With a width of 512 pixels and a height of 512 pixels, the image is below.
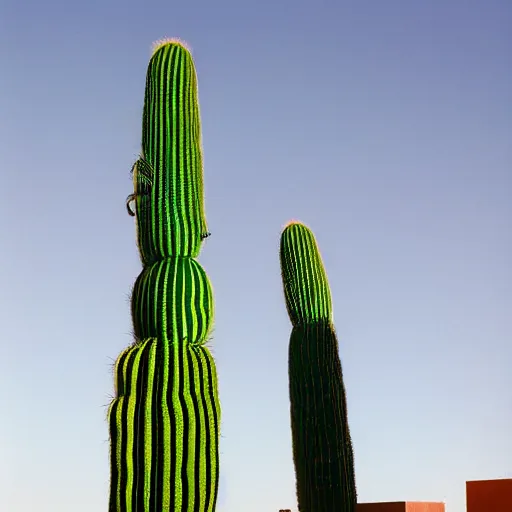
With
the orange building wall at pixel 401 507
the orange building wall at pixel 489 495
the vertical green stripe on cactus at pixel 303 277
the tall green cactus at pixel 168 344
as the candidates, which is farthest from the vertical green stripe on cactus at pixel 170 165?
the orange building wall at pixel 489 495

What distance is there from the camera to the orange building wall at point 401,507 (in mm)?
10367

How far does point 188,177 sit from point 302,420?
11.3ft

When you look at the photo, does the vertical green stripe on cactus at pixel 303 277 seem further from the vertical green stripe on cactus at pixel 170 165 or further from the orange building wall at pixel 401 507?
the vertical green stripe on cactus at pixel 170 165

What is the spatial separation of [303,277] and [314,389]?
136cm

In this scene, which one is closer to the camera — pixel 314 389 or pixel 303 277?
pixel 314 389

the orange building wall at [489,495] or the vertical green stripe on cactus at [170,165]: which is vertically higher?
the vertical green stripe on cactus at [170,165]

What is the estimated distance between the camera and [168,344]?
8.40 metres

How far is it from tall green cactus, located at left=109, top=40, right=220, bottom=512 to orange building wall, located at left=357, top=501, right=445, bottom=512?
3015 mm

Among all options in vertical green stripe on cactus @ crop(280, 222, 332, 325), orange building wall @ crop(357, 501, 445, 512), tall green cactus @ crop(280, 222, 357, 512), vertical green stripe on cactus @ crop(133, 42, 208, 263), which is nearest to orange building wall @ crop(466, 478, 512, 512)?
orange building wall @ crop(357, 501, 445, 512)

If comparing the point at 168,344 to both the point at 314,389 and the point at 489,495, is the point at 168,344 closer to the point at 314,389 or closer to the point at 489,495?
the point at 314,389

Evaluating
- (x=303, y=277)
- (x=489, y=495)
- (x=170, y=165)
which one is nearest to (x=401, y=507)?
(x=489, y=495)

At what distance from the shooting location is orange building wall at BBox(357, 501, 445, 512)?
10.4 m

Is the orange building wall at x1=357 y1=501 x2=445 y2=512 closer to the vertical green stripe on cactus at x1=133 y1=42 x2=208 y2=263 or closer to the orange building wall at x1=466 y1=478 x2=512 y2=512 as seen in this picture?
the orange building wall at x1=466 y1=478 x2=512 y2=512

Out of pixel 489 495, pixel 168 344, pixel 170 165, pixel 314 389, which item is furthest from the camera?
pixel 314 389
